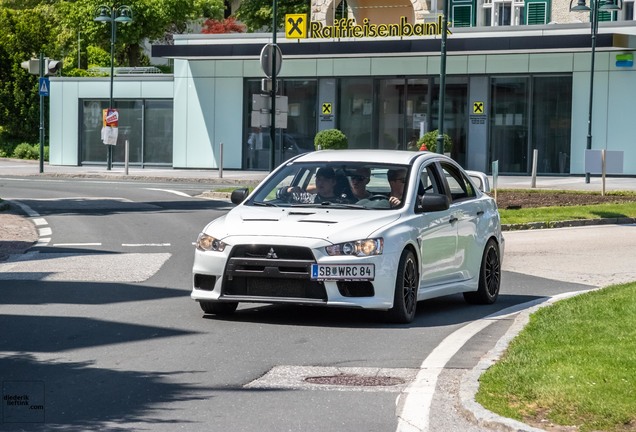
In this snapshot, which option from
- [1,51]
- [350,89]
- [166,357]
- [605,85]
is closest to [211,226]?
[166,357]

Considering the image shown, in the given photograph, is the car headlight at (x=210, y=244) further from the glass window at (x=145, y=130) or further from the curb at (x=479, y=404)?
the glass window at (x=145, y=130)

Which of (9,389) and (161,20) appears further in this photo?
(161,20)

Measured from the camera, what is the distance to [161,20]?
81125 millimetres

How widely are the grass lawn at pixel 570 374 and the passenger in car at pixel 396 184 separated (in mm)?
1705

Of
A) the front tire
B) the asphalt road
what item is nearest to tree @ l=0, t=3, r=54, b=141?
the asphalt road

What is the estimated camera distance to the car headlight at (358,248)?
11.5 m

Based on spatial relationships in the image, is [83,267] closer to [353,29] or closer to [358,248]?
[358,248]

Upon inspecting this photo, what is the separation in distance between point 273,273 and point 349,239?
0.71 meters

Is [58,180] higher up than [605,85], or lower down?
lower down

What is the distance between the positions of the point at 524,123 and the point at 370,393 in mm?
38077

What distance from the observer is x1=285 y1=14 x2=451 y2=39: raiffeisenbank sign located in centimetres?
4650

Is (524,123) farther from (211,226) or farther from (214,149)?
(211,226)

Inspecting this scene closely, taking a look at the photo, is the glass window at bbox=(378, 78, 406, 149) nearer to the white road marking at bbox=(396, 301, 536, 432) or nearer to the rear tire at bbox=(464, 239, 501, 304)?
the rear tire at bbox=(464, 239, 501, 304)

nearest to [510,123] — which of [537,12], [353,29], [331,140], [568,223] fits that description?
[331,140]
